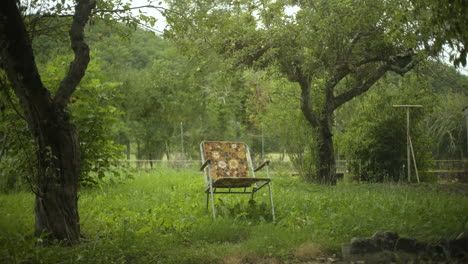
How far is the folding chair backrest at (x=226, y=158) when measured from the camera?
222 inches

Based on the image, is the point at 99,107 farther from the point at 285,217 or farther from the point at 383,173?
the point at 383,173

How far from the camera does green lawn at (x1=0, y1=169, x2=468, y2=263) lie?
125 inches

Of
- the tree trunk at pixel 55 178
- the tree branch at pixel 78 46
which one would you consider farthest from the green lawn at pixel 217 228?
the tree branch at pixel 78 46

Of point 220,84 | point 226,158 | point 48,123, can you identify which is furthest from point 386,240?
point 220,84

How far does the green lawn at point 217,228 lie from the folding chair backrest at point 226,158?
16.3 inches

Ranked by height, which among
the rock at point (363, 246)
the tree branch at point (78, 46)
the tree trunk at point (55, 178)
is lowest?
the rock at point (363, 246)

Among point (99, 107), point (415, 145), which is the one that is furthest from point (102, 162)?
point (415, 145)

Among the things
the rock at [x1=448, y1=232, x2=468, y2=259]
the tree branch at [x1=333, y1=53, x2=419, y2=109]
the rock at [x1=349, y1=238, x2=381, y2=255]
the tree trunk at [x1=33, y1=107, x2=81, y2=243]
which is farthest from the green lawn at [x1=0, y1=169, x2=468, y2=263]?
the tree branch at [x1=333, y1=53, x2=419, y2=109]

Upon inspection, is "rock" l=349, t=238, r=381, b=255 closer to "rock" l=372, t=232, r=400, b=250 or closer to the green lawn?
"rock" l=372, t=232, r=400, b=250

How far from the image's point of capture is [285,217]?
15.4 feet

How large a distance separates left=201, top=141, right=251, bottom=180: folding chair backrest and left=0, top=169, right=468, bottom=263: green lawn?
41 centimetres

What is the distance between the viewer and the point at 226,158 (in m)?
5.79

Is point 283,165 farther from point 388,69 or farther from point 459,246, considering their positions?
point 459,246

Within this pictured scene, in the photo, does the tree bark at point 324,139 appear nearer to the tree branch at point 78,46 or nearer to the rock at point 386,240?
the rock at point 386,240
